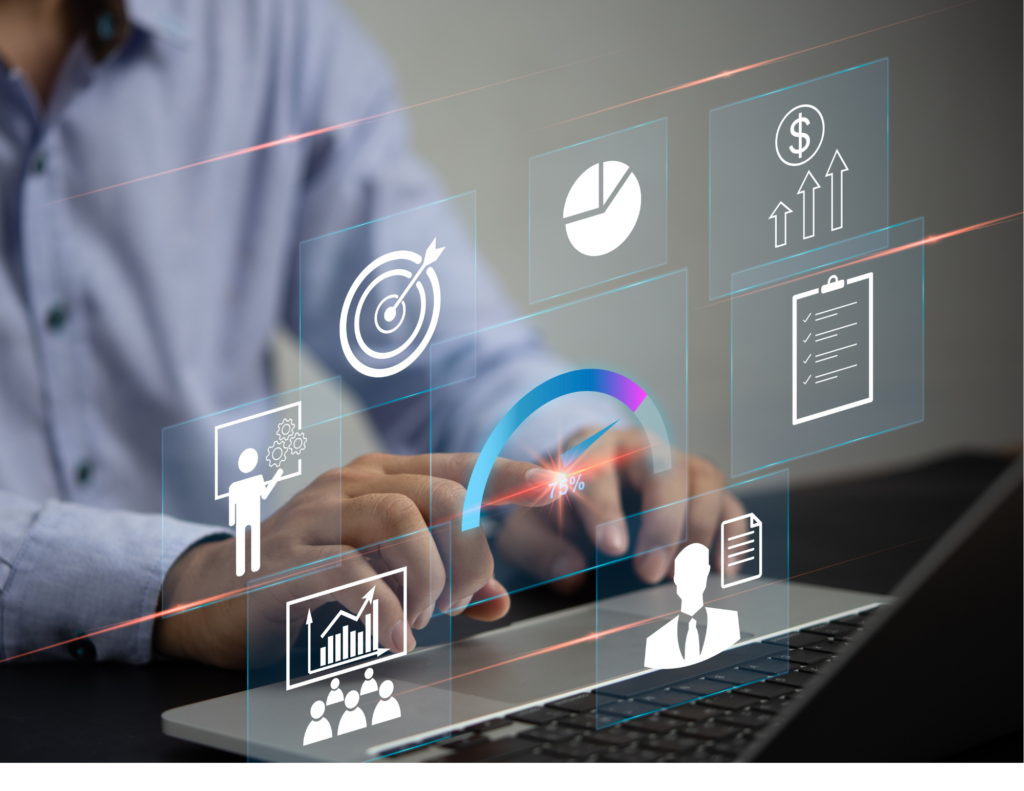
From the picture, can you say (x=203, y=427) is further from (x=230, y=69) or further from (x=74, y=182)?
(x=230, y=69)

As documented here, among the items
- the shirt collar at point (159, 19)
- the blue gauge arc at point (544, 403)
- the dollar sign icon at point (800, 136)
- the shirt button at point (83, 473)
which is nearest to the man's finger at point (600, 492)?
the blue gauge arc at point (544, 403)

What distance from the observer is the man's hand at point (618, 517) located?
558 millimetres

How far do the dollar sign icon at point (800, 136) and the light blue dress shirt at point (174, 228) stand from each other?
7.9 inches

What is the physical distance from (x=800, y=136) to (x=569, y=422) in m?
0.21

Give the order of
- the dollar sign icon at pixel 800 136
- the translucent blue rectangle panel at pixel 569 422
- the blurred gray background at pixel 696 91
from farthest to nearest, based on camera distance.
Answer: the blurred gray background at pixel 696 91
the dollar sign icon at pixel 800 136
the translucent blue rectangle panel at pixel 569 422

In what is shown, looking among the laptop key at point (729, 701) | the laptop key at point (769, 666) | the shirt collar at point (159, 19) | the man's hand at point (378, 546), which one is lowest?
the laptop key at point (729, 701)

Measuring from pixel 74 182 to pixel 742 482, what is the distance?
0.58m

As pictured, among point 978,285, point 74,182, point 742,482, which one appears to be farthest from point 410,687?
point 978,285

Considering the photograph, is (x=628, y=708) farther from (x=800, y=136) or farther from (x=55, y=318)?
(x=55, y=318)

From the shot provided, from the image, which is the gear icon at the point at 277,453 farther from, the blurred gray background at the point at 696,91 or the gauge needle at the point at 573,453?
the blurred gray background at the point at 696,91

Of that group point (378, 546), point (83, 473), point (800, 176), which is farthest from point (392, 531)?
point (83, 473)

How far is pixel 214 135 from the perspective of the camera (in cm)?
85

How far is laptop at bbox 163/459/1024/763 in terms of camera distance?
31cm

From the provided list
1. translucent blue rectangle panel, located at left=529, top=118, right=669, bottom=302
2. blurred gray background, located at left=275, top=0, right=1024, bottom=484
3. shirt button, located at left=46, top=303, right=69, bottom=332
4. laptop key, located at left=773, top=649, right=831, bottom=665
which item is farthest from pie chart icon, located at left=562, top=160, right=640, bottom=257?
blurred gray background, located at left=275, top=0, right=1024, bottom=484
